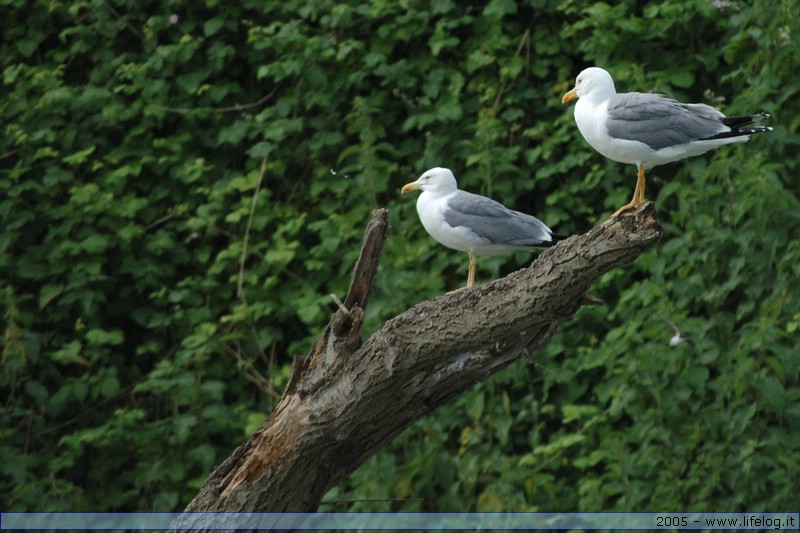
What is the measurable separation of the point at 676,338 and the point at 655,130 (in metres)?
1.91

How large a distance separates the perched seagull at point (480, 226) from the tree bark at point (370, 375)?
104 cm

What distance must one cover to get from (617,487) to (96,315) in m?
3.62

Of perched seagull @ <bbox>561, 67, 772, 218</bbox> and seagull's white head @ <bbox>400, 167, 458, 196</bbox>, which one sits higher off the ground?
perched seagull @ <bbox>561, 67, 772, 218</bbox>

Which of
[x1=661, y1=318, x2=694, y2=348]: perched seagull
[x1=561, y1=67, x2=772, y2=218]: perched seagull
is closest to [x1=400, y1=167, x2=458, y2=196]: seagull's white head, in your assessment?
[x1=561, y1=67, x2=772, y2=218]: perched seagull

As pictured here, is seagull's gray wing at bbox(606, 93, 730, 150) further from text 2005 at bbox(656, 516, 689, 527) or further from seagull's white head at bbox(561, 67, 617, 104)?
text 2005 at bbox(656, 516, 689, 527)

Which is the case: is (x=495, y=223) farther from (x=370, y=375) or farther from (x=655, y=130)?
(x=370, y=375)

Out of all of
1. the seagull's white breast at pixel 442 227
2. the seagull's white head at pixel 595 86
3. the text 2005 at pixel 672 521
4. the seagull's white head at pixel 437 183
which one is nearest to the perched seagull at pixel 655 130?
the seagull's white head at pixel 595 86

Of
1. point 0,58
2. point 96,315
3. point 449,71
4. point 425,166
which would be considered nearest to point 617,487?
point 425,166

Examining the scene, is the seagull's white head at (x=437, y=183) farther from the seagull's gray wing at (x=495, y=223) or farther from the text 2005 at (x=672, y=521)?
the text 2005 at (x=672, y=521)

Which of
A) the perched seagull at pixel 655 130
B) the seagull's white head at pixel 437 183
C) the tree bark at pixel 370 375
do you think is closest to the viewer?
the tree bark at pixel 370 375

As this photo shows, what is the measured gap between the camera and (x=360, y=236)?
759 cm

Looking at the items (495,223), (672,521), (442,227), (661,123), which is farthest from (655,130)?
(672,521)

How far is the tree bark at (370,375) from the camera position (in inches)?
157

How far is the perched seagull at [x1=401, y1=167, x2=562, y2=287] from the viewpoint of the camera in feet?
17.3
